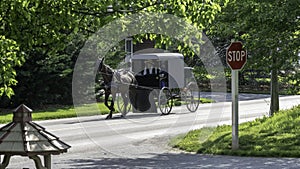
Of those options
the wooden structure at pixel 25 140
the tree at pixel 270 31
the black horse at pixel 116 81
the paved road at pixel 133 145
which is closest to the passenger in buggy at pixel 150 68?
the paved road at pixel 133 145

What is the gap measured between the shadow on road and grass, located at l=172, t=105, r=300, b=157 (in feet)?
1.74

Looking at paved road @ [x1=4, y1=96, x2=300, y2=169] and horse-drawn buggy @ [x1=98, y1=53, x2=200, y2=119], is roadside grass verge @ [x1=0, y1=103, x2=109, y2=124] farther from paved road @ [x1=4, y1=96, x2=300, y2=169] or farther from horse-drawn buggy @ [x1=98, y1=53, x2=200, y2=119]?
horse-drawn buggy @ [x1=98, y1=53, x2=200, y2=119]

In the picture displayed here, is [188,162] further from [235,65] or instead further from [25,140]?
[25,140]

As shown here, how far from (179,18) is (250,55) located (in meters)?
6.87

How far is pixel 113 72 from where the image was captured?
898 inches

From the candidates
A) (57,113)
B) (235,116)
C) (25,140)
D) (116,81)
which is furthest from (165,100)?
(25,140)

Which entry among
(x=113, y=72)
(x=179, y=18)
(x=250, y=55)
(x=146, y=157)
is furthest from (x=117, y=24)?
(x=113, y=72)

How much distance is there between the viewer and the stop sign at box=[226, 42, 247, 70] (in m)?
13.5

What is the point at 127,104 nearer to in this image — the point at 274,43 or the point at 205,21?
the point at 274,43

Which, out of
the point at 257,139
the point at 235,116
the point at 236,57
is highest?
the point at 236,57

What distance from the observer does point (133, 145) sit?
51.0 ft

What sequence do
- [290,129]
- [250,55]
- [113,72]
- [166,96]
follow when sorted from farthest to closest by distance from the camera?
1. [166,96]
2. [113,72]
3. [290,129]
4. [250,55]

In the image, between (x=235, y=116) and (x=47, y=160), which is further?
(x=235, y=116)

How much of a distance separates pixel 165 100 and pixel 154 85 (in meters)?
0.77
